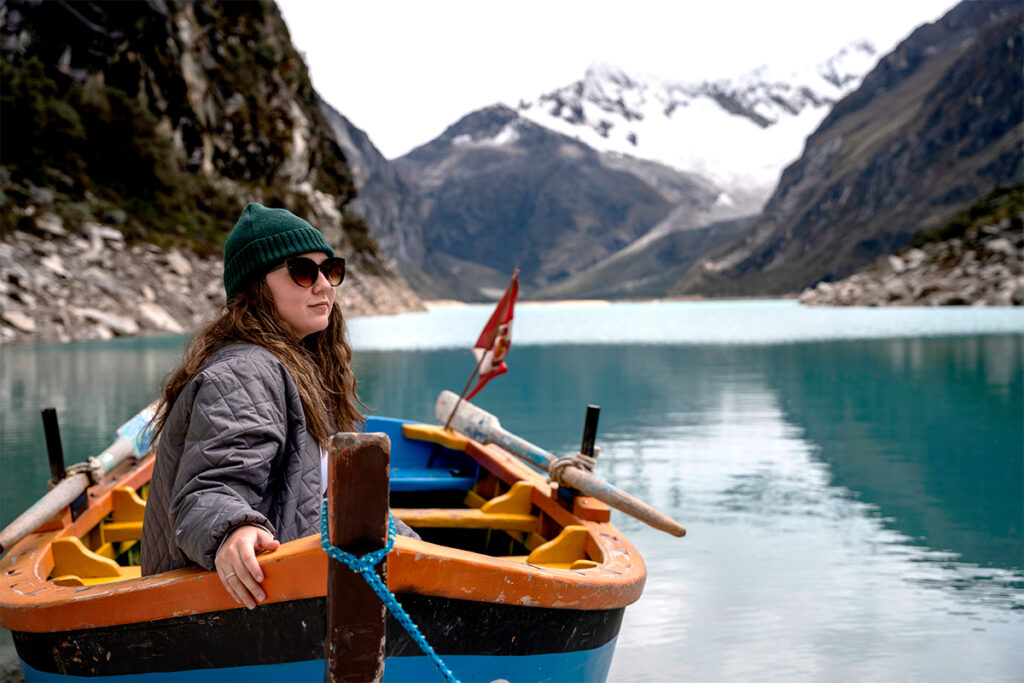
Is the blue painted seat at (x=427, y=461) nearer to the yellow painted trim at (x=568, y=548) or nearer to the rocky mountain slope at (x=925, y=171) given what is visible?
the yellow painted trim at (x=568, y=548)

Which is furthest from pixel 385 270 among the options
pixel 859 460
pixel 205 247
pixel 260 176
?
pixel 859 460

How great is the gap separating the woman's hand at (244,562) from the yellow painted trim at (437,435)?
18.0 feet

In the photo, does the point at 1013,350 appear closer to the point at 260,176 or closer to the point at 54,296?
the point at 54,296

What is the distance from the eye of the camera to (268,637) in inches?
125

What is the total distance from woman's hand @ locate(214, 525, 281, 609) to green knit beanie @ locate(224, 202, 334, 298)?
1068mm

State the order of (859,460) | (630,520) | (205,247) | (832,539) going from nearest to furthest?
1. (832,539)
2. (630,520)
3. (859,460)
4. (205,247)

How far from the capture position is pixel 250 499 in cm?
286

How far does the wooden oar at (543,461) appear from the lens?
521cm

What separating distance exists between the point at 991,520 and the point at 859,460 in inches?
144

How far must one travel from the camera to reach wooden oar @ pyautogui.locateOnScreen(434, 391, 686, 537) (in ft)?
17.1

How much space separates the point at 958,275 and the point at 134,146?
7207cm

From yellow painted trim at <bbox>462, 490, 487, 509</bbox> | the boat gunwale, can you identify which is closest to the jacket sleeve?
the boat gunwale

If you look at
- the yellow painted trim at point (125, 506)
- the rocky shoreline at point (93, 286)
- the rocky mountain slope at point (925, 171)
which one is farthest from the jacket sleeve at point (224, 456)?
the rocky mountain slope at point (925, 171)

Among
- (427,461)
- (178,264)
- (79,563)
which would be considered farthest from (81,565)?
(178,264)
